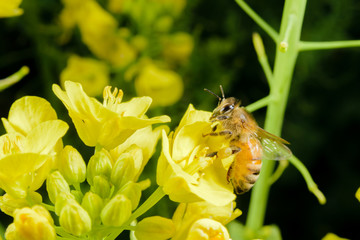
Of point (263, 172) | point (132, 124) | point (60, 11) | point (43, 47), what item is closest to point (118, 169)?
point (132, 124)

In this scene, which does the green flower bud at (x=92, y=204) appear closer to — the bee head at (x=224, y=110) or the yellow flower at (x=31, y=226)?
the yellow flower at (x=31, y=226)

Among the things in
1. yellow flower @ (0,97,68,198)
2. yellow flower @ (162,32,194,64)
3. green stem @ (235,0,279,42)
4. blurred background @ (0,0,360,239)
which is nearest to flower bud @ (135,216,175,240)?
yellow flower @ (0,97,68,198)

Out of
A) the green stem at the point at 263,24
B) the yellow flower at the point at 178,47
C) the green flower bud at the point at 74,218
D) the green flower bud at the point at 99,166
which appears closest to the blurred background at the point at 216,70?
the yellow flower at the point at 178,47

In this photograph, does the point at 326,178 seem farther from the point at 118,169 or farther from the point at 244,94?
the point at 118,169

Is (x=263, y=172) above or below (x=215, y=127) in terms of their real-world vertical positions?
below

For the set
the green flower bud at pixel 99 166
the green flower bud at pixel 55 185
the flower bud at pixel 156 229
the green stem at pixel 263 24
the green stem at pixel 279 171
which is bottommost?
the green stem at pixel 279 171

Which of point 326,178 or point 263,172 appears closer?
point 263,172

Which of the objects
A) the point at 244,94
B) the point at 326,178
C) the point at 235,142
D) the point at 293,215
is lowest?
the point at 293,215
